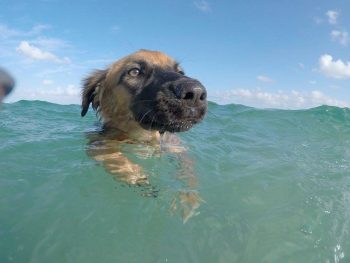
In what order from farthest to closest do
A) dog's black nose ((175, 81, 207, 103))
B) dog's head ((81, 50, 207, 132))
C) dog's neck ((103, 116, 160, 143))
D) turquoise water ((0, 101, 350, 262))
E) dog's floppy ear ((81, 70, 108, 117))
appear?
dog's floppy ear ((81, 70, 108, 117)), dog's neck ((103, 116, 160, 143)), dog's head ((81, 50, 207, 132)), dog's black nose ((175, 81, 207, 103)), turquoise water ((0, 101, 350, 262))

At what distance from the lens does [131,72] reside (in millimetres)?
5770

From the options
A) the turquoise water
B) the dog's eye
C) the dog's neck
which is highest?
the dog's eye

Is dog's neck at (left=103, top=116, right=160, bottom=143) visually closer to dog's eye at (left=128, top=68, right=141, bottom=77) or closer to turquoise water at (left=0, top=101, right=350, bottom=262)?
turquoise water at (left=0, top=101, right=350, bottom=262)

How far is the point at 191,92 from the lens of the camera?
4387 mm

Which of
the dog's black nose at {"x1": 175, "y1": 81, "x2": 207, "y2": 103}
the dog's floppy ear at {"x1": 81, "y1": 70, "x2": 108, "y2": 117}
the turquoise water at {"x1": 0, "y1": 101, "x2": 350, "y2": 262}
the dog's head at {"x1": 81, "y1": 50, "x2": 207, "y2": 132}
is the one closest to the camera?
the turquoise water at {"x1": 0, "y1": 101, "x2": 350, "y2": 262}

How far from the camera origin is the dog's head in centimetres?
452

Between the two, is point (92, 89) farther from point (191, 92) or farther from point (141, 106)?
point (191, 92)

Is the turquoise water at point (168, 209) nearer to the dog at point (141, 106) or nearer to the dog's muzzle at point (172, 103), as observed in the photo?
the dog at point (141, 106)

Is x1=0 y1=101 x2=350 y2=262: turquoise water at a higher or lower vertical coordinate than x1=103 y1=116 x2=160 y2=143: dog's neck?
lower

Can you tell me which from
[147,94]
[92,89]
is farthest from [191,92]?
[92,89]

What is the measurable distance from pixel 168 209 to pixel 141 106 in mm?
1505

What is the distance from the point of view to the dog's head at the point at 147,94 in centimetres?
452

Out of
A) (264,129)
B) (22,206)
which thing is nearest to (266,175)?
(22,206)

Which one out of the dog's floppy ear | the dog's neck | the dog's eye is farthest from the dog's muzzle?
the dog's floppy ear
